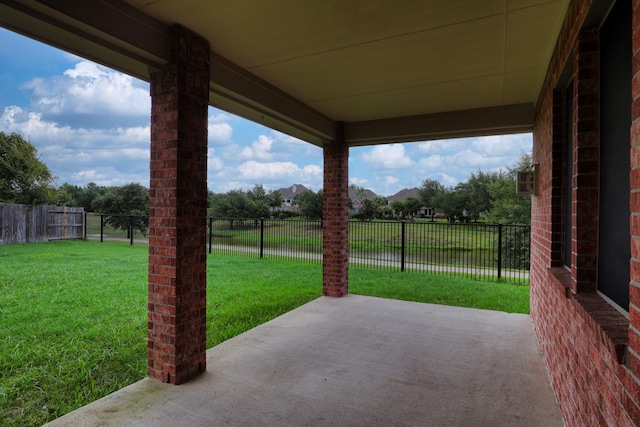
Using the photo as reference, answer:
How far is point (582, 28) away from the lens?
1901 mm

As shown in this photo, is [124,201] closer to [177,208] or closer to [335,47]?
[177,208]

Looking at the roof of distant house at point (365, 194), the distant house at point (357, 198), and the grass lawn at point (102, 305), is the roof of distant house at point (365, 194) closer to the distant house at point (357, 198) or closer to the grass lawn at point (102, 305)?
the distant house at point (357, 198)

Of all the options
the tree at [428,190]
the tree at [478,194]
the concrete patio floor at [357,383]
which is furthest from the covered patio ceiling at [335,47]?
the tree at [428,190]

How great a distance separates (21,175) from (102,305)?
1227 cm

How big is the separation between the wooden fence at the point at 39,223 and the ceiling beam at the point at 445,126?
39.2ft

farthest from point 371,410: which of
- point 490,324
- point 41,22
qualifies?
point 41,22

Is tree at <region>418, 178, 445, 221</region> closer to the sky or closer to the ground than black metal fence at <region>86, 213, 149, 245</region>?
closer to the sky

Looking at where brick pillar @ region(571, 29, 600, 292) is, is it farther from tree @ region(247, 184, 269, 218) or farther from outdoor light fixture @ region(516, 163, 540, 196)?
tree @ region(247, 184, 269, 218)

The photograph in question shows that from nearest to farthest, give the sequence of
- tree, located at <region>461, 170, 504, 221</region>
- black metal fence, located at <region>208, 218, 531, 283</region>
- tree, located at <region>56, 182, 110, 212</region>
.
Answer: black metal fence, located at <region>208, 218, 531, 283</region>
tree, located at <region>56, 182, 110, 212</region>
tree, located at <region>461, 170, 504, 221</region>

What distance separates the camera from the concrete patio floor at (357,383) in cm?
234

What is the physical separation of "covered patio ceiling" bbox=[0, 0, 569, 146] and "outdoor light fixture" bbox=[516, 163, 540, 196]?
90 cm

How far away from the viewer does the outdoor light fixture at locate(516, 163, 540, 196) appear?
381 cm

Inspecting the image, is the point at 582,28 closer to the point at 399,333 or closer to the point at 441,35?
the point at 441,35

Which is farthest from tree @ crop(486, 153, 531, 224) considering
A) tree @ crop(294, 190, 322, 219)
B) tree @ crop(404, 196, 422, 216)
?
tree @ crop(294, 190, 322, 219)
